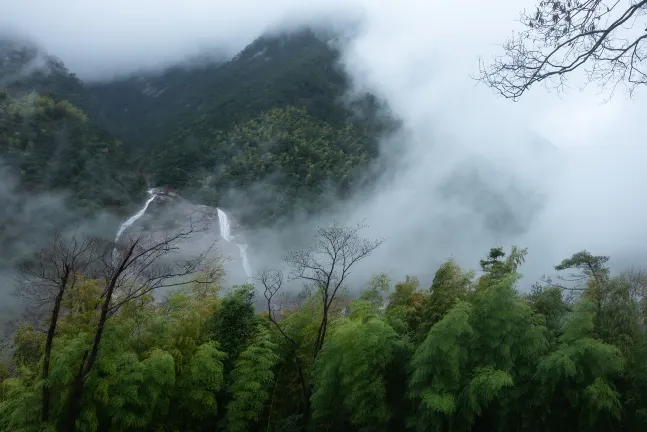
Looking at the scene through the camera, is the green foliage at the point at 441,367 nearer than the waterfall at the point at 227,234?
Yes

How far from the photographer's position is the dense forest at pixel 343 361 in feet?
35.8

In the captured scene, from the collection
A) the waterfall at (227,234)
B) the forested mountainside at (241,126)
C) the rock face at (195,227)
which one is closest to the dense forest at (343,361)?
the rock face at (195,227)

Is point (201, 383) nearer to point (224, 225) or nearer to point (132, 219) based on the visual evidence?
Answer: point (132, 219)

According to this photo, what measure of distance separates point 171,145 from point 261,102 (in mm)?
18872

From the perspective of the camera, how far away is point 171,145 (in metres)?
76.9

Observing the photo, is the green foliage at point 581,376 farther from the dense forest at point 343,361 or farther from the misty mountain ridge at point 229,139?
the misty mountain ridge at point 229,139

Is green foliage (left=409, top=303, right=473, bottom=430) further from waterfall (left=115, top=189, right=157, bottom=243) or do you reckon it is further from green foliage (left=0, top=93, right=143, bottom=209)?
green foliage (left=0, top=93, right=143, bottom=209)

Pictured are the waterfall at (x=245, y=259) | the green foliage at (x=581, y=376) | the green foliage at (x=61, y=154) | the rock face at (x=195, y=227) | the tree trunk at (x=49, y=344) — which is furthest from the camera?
the green foliage at (x=61, y=154)

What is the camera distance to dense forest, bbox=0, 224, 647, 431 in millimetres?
10898

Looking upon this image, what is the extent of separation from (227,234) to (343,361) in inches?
1846

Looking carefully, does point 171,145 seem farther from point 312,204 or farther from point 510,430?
point 510,430

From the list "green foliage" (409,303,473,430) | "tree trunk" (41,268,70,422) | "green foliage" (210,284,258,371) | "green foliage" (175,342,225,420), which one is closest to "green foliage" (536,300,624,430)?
"green foliage" (409,303,473,430)

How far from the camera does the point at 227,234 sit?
2281 inches

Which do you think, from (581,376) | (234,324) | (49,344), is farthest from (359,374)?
(49,344)
